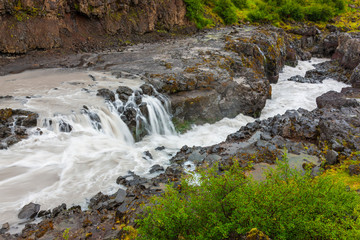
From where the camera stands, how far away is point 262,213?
4.86 m

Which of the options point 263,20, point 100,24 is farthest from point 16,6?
point 263,20

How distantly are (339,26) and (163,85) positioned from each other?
1953 inches

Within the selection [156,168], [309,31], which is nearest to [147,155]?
[156,168]

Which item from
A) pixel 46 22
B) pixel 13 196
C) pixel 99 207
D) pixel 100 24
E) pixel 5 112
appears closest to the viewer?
pixel 99 207

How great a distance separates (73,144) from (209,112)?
915cm

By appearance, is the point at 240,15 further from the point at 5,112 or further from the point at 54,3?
the point at 5,112

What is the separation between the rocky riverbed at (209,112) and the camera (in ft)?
25.9

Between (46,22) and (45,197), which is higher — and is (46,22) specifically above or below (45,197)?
above

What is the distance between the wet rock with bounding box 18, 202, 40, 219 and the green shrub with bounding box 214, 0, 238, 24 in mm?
46460

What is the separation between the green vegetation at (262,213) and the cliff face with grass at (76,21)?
22966mm

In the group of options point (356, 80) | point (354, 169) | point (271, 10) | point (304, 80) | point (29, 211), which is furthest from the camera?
point (271, 10)

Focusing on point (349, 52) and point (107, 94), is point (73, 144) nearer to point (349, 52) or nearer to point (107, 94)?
point (107, 94)

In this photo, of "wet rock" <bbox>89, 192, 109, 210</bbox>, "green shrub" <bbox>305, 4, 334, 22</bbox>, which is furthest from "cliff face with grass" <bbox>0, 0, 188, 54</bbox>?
"green shrub" <bbox>305, 4, 334, 22</bbox>

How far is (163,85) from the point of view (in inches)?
699
